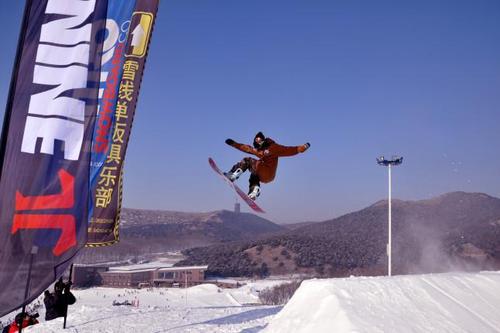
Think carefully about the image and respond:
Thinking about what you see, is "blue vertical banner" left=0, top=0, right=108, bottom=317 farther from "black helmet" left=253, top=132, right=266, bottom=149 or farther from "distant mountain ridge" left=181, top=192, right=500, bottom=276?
"distant mountain ridge" left=181, top=192, right=500, bottom=276

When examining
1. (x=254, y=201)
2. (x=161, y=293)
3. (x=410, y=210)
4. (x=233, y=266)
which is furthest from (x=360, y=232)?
(x=254, y=201)

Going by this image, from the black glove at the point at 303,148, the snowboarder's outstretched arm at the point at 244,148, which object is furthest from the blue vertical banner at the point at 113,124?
the black glove at the point at 303,148

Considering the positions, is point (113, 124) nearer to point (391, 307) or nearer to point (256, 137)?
point (256, 137)

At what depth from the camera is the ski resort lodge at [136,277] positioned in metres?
103

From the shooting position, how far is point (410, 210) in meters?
183

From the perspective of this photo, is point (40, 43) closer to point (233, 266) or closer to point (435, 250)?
point (435, 250)

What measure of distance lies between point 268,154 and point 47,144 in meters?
6.44

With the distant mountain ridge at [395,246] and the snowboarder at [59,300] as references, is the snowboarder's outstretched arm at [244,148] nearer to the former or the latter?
the snowboarder at [59,300]

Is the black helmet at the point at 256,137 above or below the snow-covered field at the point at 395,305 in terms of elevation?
above

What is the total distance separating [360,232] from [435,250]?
3856 inches

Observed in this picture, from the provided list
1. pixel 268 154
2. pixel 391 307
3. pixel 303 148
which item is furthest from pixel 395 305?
pixel 268 154

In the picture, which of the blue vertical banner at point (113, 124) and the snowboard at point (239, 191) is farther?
the snowboard at point (239, 191)

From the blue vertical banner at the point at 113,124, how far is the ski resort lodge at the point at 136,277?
9718 cm

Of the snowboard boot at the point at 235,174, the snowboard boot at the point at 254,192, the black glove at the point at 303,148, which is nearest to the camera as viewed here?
the black glove at the point at 303,148
